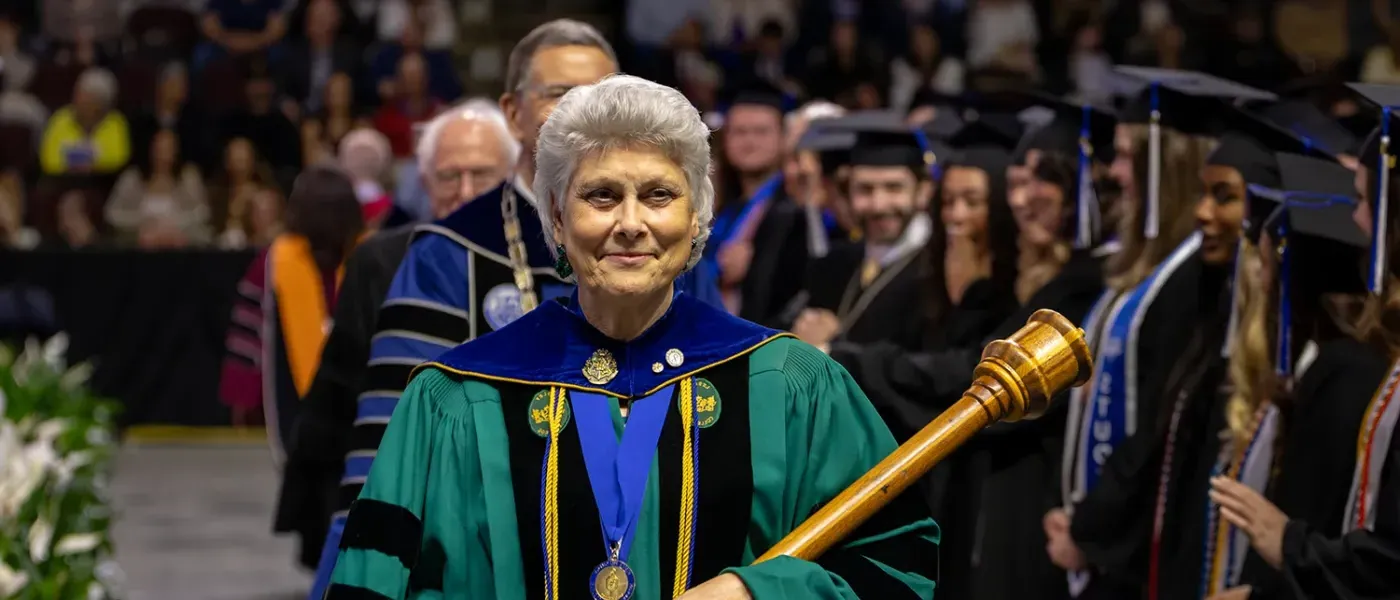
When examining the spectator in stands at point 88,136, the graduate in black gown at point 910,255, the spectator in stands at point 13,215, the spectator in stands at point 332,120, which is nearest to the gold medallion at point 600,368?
the graduate in black gown at point 910,255

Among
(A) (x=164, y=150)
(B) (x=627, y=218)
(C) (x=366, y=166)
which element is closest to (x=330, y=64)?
(A) (x=164, y=150)

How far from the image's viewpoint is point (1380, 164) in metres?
4.59

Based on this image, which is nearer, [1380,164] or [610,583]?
[610,583]

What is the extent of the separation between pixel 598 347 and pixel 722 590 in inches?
18.2

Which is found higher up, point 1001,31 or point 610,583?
point 610,583

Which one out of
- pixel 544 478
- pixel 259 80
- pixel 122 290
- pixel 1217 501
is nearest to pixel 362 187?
pixel 122 290

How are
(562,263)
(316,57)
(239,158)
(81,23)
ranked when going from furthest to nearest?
1. (81,23)
2. (316,57)
3. (239,158)
4. (562,263)

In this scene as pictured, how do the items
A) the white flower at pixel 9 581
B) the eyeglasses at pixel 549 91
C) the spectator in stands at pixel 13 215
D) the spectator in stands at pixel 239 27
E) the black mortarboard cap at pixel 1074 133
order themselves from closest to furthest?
the eyeglasses at pixel 549 91 < the white flower at pixel 9 581 < the black mortarboard cap at pixel 1074 133 < the spectator in stands at pixel 13 215 < the spectator in stands at pixel 239 27

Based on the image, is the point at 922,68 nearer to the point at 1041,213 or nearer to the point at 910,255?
the point at 910,255

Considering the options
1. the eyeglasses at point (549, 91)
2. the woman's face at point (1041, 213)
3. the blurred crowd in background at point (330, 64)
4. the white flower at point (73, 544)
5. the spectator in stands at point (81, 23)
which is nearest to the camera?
the eyeglasses at point (549, 91)

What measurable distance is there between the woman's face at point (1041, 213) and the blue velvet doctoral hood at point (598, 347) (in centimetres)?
303

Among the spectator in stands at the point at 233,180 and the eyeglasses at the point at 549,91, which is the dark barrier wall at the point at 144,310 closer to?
the spectator in stands at the point at 233,180

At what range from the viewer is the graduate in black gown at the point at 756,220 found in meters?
8.19

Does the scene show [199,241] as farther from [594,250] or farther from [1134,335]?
[594,250]
